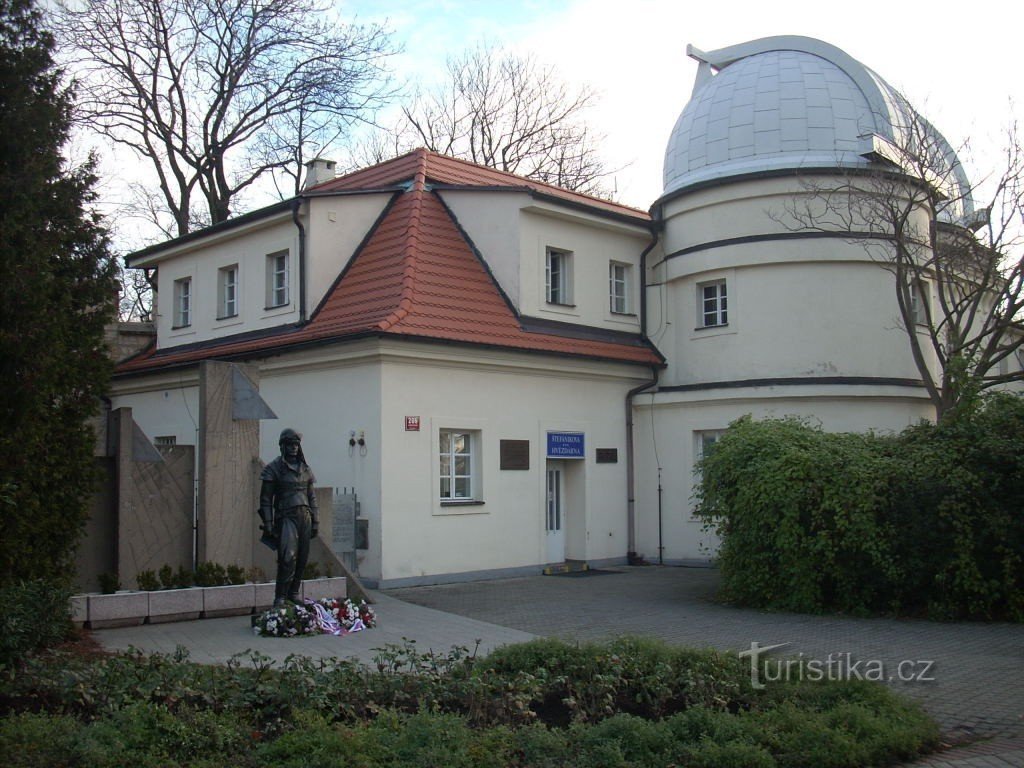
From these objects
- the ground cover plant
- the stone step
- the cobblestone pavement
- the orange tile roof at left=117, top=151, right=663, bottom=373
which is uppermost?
→ the orange tile roof at left=117, top=151, right=663, bottom=373

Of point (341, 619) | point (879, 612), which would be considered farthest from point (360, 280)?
point (879, 612)

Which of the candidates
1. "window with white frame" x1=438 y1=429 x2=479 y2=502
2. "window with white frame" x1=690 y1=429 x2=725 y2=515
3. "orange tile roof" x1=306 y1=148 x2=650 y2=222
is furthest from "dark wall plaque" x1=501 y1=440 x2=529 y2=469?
"orange tile roof" x1=306 y1=148 x2=650 y2=222

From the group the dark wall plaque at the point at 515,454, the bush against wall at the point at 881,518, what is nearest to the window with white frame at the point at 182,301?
the dark wall plaque at the point at 515,454

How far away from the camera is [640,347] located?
21.9 metres

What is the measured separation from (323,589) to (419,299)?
239 inches

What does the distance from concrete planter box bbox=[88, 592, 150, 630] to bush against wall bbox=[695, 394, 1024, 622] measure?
7992 millimetres

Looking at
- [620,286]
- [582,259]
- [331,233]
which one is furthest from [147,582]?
[620,286]

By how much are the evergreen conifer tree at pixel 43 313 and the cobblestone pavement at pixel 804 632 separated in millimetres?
5367

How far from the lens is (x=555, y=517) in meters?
20.3

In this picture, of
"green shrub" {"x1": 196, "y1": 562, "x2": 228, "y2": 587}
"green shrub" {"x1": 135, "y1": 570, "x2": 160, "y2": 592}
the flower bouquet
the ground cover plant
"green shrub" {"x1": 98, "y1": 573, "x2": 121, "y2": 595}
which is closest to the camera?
the ground cover plant

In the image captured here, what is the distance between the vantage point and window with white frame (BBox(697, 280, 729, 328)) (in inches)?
840

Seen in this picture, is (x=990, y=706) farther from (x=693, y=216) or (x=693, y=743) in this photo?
(x=693, y=216)

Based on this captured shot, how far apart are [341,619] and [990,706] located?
702 cm

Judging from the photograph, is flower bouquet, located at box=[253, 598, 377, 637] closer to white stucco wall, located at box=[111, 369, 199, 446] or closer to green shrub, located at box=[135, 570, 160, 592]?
green shrub, located at box=[135, 570, 160, 592]
